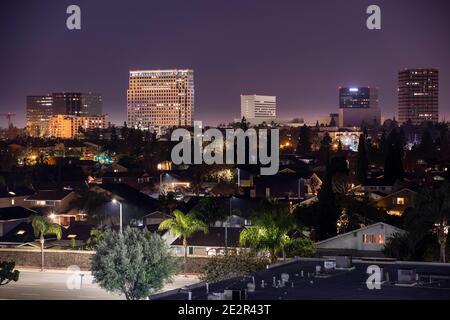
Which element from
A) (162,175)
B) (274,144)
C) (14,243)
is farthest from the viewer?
(274,144)

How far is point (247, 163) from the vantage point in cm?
9181

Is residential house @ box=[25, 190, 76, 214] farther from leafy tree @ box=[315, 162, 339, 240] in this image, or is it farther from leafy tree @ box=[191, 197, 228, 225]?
leafy tree @ box=[315, 162, 339, 240]

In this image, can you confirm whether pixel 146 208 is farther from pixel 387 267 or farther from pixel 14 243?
pixel 387 267

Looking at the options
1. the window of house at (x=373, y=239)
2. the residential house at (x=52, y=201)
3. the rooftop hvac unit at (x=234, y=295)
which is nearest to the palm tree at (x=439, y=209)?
the window of house at (x=373, y=239)

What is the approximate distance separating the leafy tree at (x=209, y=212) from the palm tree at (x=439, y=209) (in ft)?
50.9

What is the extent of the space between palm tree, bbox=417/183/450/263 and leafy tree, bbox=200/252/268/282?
6.43 m

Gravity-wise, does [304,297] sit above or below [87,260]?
above

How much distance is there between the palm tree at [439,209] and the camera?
1207 inches

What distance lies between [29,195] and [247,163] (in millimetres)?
30782

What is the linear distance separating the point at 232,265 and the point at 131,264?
4201 millimetres

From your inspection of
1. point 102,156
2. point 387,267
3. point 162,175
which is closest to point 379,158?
point 162,175

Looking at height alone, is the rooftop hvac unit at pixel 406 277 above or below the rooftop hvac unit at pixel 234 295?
below

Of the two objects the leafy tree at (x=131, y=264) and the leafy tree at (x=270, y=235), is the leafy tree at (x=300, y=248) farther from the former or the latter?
the leafy tree at (x=131, y=264)

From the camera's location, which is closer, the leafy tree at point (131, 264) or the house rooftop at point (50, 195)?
the leafy tree at point (131, 264)
